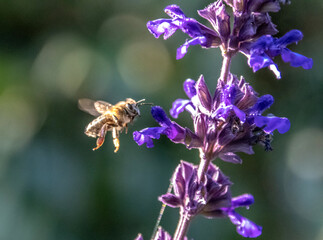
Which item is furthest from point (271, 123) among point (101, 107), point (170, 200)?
point (101, 107)

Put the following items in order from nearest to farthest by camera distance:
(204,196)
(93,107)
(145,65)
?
(204,196)
(93,107)
(145,65)

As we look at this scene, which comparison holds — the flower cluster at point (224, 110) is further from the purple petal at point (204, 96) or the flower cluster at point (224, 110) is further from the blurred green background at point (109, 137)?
the blurred green background at point (109, 137)

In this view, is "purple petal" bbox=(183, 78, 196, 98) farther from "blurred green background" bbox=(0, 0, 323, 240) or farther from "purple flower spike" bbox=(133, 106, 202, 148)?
"blurred green background" bbox=(0, 0, 323, 240)

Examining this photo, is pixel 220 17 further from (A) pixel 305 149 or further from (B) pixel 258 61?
(A) pixel 305 149

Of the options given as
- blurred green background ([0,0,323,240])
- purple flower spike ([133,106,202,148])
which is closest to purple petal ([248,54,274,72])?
purple flower spike ([133,106,202,148])

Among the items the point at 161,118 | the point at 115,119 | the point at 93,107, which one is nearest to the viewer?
the point at 161,118

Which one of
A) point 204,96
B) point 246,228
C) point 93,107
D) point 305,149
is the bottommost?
point 246,228
